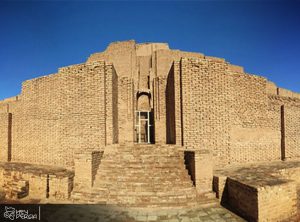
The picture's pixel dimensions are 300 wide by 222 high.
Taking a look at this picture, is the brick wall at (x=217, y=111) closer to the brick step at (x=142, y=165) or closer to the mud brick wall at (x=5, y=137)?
the brick step at (x=142, y=165)

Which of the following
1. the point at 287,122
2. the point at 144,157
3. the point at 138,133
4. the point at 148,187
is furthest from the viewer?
the point at 138,133

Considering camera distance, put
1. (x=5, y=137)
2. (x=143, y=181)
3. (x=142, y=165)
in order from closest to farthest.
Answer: (x=143, y=181) → (x=142, y=165) → (x=5, y=137)

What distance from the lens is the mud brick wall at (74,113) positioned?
7.77 meters

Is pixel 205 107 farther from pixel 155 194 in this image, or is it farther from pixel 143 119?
pixel 143 119

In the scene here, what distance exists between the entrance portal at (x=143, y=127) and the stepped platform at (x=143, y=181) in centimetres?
352

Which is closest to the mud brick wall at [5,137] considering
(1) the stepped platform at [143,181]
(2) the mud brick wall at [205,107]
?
(1) the stepped platform at [143,181]

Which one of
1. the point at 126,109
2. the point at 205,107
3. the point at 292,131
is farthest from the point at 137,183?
the point at 292,131

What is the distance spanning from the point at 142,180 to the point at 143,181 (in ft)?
0.17

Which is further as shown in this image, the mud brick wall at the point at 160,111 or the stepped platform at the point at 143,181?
the mud brick wall at the point at 160,111

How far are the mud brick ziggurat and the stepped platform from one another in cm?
3

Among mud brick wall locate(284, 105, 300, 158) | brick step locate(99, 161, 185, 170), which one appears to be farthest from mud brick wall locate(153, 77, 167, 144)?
mud brick wall locate(284, 105, 300, 158)

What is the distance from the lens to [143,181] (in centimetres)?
589

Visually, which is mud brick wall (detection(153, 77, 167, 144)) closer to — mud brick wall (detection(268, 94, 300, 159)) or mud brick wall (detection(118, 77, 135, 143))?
mud brick wall (detection(118, 77, 135, 143))

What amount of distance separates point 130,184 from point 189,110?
141 inches
